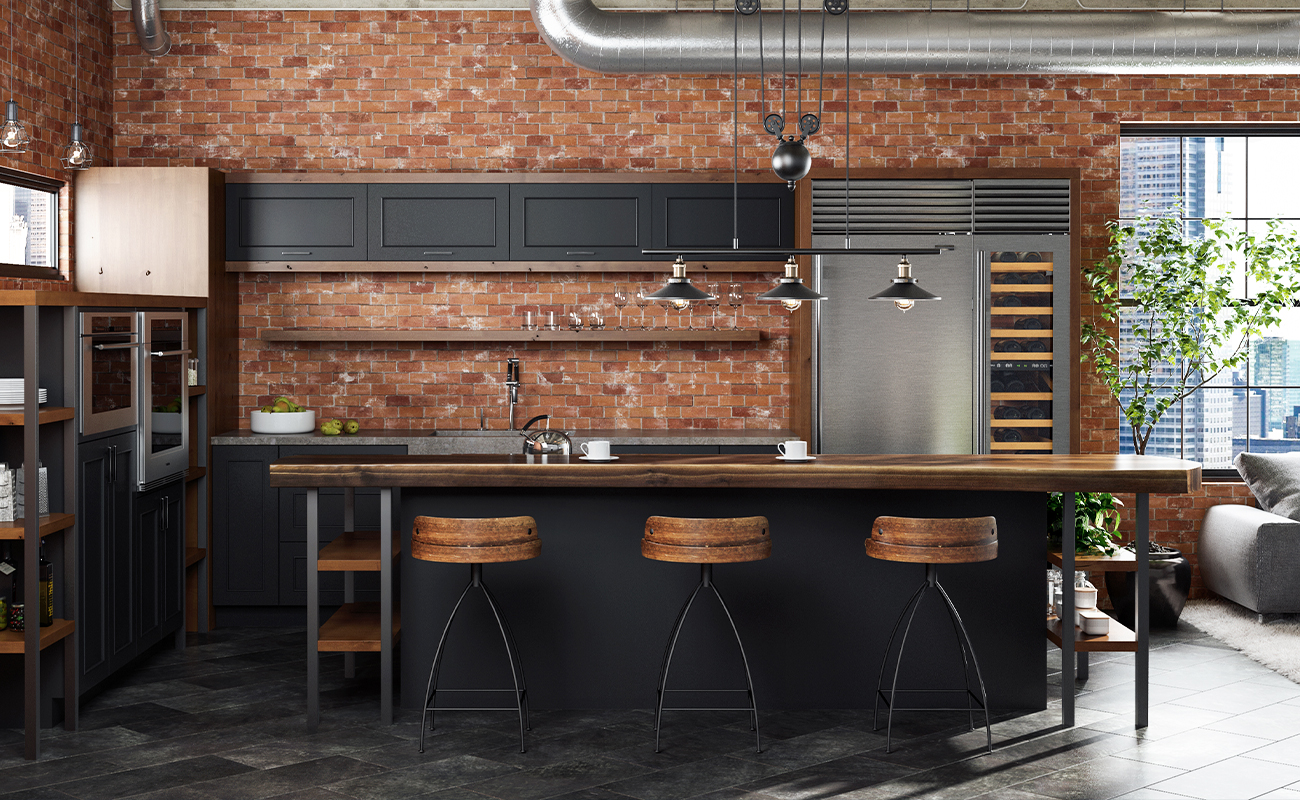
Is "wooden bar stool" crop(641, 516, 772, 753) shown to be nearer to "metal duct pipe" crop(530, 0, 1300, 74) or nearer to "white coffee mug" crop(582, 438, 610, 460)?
"white coffee mug" crop(582, 438, 610, 460)

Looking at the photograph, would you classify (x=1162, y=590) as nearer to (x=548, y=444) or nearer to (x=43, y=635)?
(x=548, y=444)

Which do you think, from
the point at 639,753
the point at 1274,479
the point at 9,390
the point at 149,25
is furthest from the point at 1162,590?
the point at 149,25

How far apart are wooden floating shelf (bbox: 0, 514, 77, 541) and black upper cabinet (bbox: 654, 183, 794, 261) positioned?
3.55 m

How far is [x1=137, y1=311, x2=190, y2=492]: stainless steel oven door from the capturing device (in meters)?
5.24

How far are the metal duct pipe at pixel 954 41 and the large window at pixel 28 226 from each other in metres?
2.95

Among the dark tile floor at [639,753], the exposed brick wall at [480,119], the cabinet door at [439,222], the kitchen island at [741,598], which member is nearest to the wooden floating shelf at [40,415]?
the kitchen island at [741,598]

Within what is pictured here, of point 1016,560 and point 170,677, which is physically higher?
point 1016,560

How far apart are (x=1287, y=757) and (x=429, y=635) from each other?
3393mm

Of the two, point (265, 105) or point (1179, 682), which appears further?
point (265, 105)

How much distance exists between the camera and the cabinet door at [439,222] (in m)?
6.61

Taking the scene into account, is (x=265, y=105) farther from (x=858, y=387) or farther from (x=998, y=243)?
(x=998, y=243)

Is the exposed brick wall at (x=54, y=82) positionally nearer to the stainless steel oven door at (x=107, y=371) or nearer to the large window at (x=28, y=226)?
the large window at (x=28, y=226)

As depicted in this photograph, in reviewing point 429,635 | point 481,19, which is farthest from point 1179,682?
point 481,19

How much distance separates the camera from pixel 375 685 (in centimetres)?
500
